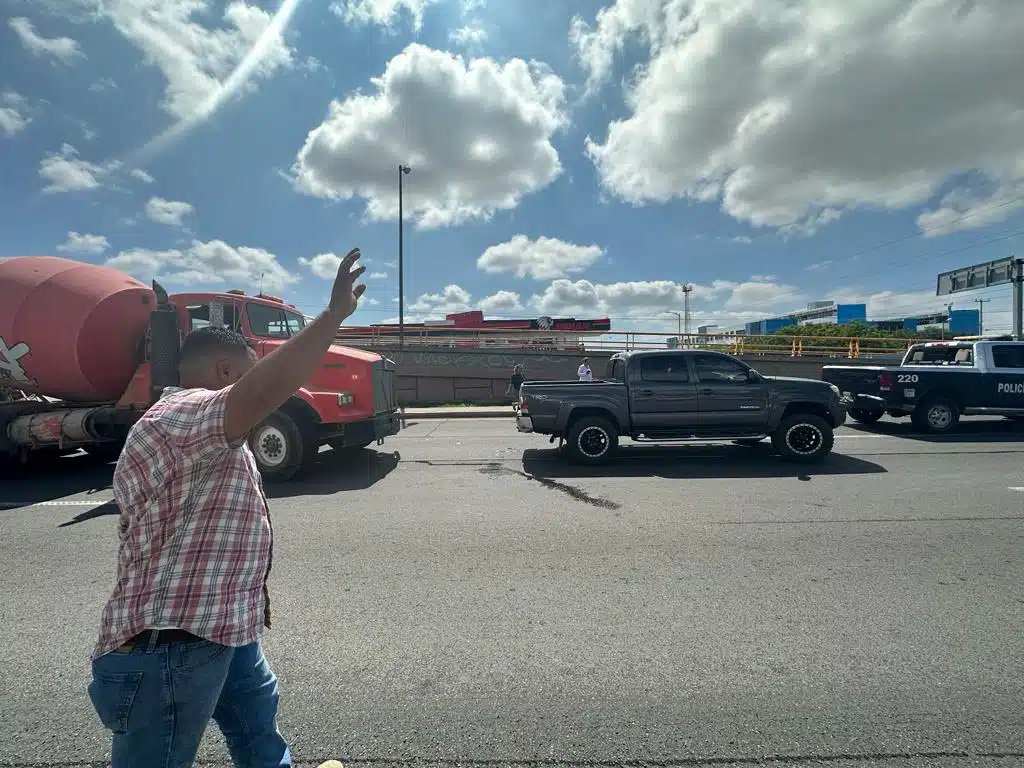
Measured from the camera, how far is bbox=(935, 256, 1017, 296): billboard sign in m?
28.0

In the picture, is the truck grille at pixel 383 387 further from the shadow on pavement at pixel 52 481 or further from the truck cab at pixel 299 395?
the shadow on pavement at pixel 52 481

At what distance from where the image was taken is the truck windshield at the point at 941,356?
11.8 meters

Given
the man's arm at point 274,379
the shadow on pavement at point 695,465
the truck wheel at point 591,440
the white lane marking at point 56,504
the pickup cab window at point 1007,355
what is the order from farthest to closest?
the pickup cab window at point 1007,355
the truck wheel at point 591,440
the shadow on pavement at point 695,465
the white lane marking at point 56,504
the man's arm at point 274,379

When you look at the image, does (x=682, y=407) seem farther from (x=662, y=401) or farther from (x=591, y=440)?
(x=591, y=440)

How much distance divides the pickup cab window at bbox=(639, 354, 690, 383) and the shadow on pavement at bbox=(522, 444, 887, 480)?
1.33m

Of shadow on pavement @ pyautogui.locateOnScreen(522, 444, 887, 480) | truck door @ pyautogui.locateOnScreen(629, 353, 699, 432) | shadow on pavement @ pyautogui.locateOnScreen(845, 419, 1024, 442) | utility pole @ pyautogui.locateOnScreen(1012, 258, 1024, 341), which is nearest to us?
shadow on pavement @ pyautogui.locateOnScreen(522, 444, 887, 480)

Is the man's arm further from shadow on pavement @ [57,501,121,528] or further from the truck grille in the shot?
the truck grille

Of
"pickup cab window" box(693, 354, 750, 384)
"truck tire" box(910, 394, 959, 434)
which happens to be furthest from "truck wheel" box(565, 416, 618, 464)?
"truck tire" box(910, 394, 959, 434)

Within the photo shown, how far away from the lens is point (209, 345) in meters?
1.62

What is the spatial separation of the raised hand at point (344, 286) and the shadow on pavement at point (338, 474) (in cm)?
572

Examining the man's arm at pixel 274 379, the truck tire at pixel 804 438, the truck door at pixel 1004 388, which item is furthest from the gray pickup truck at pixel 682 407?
the man's arm at pixel 274 379

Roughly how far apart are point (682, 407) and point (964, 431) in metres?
7.64

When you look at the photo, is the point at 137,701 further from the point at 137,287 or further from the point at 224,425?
the point at 137,287

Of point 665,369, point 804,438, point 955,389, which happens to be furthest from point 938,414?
point 665,369
